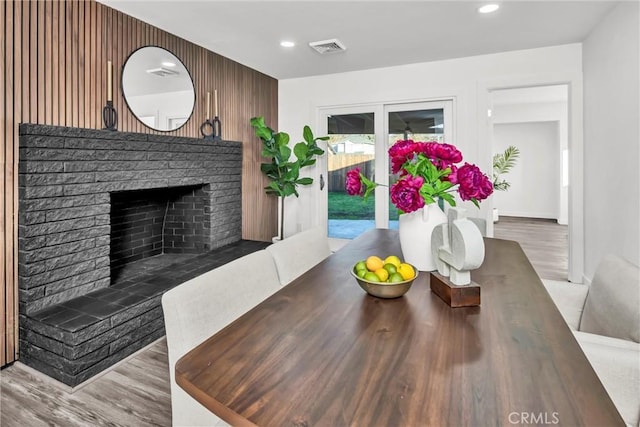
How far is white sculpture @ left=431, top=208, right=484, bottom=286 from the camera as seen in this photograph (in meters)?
1.12

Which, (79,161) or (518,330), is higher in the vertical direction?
(79,161)

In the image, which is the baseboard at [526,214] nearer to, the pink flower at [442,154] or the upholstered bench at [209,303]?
the pink flower at [442,154]

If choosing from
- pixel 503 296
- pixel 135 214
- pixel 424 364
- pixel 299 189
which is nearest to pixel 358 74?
pixel 299 189

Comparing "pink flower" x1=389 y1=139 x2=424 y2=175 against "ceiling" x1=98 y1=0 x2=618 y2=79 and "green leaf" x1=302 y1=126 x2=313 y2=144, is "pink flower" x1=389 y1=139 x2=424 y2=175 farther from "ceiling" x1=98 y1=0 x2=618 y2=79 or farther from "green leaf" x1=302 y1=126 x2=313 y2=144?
"green leaf" x1=302 y1=126 x2=313 y2=144

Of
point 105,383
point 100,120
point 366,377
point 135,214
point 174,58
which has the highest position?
point 174,58

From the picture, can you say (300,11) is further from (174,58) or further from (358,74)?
(358,74)

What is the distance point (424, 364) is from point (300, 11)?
2.83 m

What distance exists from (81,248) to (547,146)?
9.22 m

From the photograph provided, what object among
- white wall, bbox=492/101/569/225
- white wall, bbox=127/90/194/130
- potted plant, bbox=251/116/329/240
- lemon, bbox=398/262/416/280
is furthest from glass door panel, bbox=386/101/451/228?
white wall, bbox=492/101/569/225

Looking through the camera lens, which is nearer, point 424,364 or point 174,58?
point 424,364

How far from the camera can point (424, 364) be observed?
2.73 feet

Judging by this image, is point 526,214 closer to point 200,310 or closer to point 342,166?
point 342,166

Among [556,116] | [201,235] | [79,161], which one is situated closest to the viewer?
[79,161]

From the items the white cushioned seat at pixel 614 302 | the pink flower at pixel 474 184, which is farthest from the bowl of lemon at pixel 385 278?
the white cushioned seat at pixel 614 302
